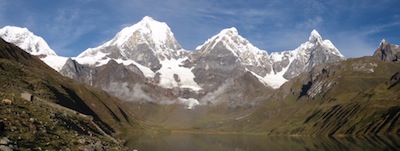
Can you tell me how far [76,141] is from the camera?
1763 inches

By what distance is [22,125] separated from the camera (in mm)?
39688

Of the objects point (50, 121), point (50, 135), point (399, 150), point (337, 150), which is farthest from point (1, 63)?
point (399, 150)

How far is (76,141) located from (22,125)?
22.0 feet

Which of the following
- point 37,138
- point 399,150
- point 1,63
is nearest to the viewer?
point 37,138

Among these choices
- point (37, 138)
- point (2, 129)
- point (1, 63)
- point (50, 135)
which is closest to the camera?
point (2, 129)

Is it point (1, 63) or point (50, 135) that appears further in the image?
point (1, 63)

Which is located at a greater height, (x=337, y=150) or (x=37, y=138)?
(x=337, y=150)

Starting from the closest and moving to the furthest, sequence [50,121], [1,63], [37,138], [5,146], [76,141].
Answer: [5,146], [37,138], [76,141], [50,121], [1,63]

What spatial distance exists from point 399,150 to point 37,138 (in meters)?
104

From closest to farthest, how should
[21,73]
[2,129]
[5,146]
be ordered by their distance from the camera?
[5,146]
[2,129]
[21,73]

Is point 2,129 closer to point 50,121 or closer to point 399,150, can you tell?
point 50,121

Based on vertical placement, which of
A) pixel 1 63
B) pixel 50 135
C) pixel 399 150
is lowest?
pixel 50 135

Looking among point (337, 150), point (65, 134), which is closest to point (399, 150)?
point (337, 150)

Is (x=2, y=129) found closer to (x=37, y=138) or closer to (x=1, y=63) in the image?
(x=37, y=138)
